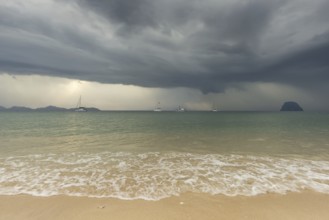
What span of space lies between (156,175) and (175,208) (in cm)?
393

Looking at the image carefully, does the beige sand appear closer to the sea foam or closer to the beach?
the beach

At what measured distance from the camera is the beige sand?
626cm

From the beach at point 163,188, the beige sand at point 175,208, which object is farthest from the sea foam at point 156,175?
the beige sand at point 175,208

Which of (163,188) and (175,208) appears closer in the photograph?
(175,208)

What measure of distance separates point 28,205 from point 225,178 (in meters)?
8.92

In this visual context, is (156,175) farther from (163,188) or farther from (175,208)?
(175,208)

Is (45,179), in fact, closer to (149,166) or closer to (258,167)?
(149,166)

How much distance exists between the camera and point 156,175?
10602mm

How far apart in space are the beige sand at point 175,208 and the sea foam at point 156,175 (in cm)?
57

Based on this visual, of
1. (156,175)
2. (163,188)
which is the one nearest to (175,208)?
(163,188)

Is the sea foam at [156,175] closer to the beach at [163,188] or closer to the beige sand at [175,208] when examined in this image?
the beach at [163,188]

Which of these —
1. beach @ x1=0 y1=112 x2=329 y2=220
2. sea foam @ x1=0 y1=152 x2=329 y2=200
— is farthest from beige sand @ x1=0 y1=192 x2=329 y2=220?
sea foam @ x1=0 y1=152 x2=329 y2=200

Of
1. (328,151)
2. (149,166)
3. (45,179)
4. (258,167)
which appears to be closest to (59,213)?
(45,179)

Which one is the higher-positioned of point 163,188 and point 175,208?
point 175,208
